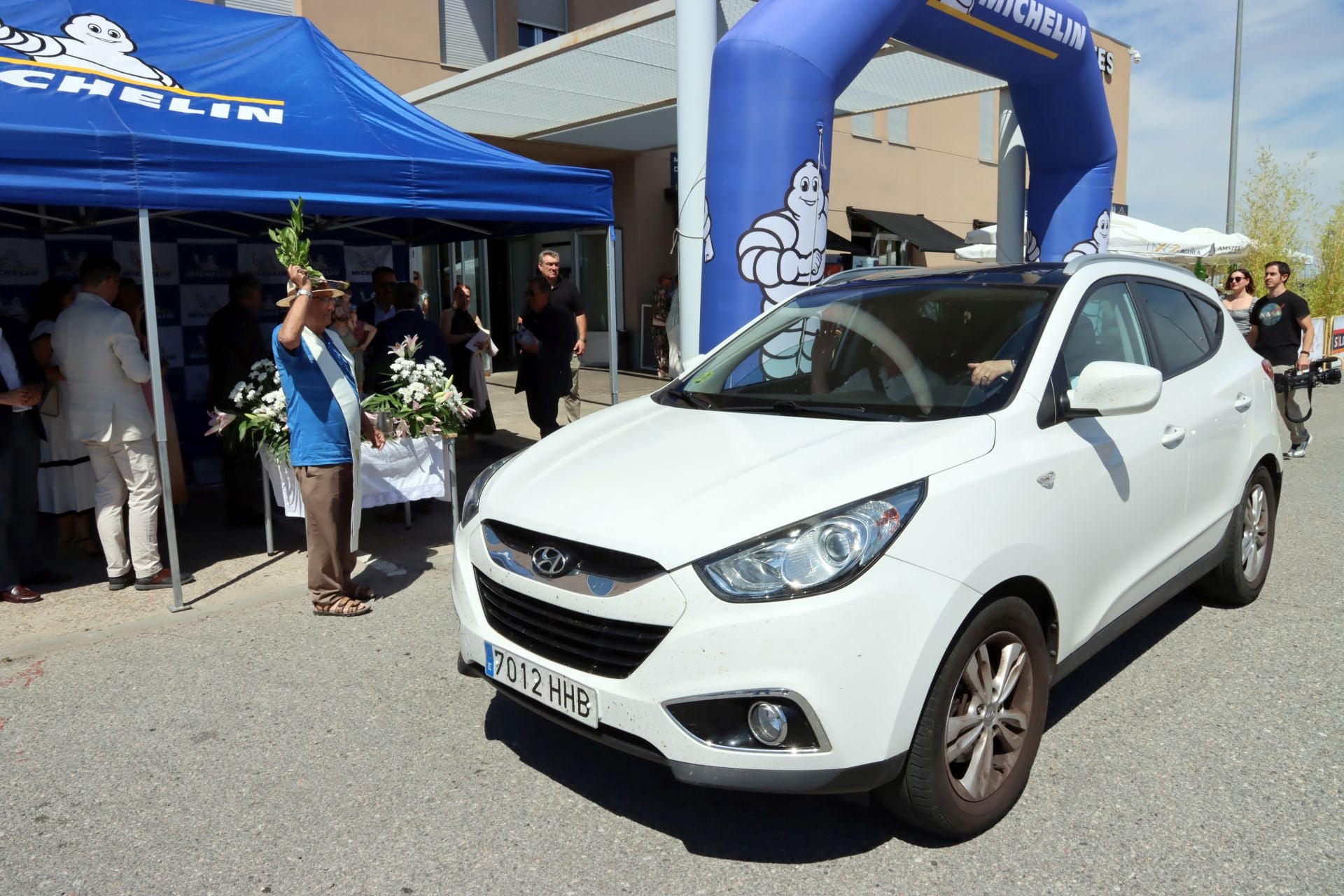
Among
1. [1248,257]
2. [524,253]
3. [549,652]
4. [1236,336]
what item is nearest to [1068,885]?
[549,652]

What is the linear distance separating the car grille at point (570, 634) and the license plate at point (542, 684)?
0.05 metres

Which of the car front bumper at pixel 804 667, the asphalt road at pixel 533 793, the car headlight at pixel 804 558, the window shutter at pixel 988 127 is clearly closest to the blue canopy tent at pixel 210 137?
the asphalt road at pixel 533 793

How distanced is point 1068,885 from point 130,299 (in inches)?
243

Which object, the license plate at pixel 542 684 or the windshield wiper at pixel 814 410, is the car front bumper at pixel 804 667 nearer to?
the license plate at pixel 542 684

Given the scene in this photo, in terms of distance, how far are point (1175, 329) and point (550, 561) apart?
2.95 m

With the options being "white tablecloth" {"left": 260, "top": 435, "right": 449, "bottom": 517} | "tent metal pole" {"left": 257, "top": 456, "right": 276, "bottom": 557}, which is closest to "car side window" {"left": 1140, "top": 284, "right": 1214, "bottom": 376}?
"white tablecloth" {"left": 260, "top": 435, "right": 449, "bottom": 517}

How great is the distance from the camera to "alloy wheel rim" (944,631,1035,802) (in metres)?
2.71

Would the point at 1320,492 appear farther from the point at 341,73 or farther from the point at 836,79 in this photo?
the point at 341,73

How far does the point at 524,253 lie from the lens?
1784cm

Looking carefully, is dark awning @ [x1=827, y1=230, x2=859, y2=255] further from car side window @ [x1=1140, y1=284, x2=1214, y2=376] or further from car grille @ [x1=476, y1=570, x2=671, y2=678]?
car grille @ [x1=476, y1=570, x2=671, y2=678]

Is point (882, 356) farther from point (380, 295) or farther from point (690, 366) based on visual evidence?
point (380, 295)

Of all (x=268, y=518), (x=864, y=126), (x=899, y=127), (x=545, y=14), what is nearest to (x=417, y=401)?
(x=268, y=518)

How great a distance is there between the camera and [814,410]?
3309 mm

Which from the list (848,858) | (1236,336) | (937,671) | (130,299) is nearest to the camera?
(937,671)
